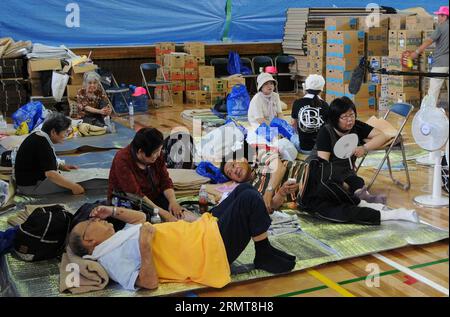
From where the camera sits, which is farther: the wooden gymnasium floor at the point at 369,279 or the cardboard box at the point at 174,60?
the cardboard box at the point at 174,60

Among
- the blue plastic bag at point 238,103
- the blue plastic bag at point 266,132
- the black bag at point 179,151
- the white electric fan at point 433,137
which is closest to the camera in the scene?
the white electric fan at point 433,137

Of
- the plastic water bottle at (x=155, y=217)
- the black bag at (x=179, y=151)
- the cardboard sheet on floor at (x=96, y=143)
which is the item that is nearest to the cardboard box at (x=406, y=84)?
the cardboard sheet on floor at (x=96, y=143)

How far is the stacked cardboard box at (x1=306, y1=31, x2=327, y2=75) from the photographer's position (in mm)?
10898

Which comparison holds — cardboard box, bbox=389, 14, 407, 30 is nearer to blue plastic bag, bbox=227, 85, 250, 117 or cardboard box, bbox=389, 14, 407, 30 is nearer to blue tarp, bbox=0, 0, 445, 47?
blue plastic bag, bbox=227, 85, 250, 117

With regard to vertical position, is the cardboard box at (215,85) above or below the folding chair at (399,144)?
above

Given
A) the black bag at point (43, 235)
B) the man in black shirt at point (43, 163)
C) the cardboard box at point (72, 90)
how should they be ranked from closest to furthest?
1. the black bag at point (43, 235)
2. the man in black shirt at point (43, 163)
3. the cardboard box at point (72, 90)

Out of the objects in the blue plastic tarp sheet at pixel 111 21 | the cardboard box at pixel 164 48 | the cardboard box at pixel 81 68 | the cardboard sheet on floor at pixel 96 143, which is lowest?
the cardboard sheet on floor at pixel 96 143

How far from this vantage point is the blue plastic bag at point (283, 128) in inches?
270

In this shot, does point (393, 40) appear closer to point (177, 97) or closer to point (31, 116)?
point (177, 97)

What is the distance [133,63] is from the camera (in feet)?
39.4

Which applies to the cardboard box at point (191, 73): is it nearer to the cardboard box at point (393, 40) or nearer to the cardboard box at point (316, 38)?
the cardboard box at point (316, 38)

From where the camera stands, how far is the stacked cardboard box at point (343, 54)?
1027cm

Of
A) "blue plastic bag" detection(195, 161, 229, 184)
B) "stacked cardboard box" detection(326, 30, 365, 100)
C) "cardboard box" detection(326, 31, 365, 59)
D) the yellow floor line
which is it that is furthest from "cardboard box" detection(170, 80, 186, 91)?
the yellow floor line

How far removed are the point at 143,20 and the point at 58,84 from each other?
303 cm
